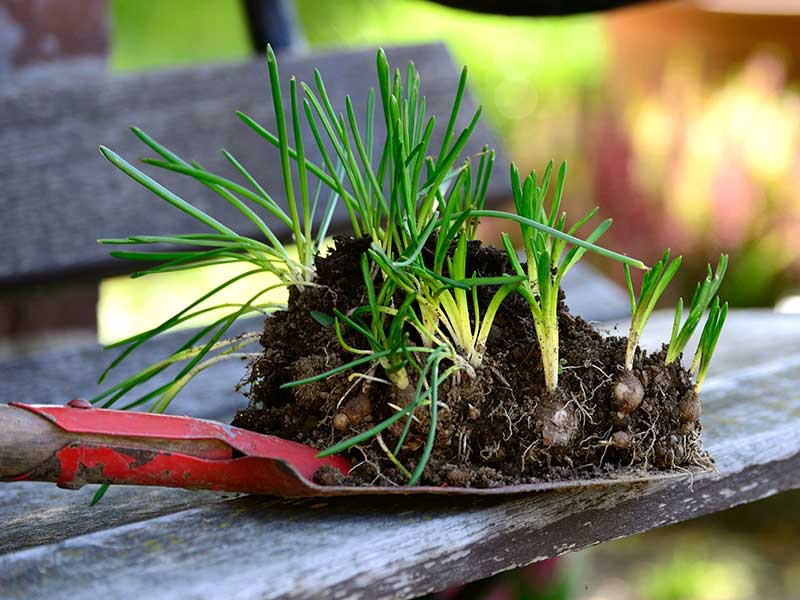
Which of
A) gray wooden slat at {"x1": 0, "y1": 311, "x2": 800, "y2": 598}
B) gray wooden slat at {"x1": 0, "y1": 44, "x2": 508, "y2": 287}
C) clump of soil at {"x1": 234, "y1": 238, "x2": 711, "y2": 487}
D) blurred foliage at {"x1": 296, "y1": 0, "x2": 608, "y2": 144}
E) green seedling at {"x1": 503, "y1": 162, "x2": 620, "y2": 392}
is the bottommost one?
gray wooden slat at {"x1": 0, "y1": 311, "x2": 800, "y2": 598}

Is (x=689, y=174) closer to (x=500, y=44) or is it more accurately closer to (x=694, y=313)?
(x=500, y=44)

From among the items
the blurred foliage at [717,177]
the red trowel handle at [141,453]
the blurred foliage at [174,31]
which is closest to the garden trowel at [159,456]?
the red trowel handle at [141,453]

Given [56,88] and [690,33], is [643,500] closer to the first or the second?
[56,88]

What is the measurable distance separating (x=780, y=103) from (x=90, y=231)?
2.21 meters

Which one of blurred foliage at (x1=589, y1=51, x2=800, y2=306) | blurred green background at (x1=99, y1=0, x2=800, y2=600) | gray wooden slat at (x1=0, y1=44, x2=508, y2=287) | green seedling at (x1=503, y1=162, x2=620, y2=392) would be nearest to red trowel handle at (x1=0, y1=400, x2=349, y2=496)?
green seedling at (x1=503, y1=162, x2=620, y2=392)

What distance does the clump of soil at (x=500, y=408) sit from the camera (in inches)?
23.6

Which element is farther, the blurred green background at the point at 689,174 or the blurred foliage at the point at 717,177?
the blurred foliage at the point at 717,177

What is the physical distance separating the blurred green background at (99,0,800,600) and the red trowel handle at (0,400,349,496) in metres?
1.62

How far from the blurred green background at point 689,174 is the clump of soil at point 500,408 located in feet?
4.81

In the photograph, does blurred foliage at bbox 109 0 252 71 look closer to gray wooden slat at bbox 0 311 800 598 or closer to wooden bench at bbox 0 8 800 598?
wooden bench at bbox 0 8 800 598

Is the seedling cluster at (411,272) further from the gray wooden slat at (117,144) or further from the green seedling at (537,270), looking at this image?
the gray wooden slat at (117,144)

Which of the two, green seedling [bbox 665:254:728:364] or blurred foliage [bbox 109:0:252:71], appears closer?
green seedling [bbox 665:254:728:364]

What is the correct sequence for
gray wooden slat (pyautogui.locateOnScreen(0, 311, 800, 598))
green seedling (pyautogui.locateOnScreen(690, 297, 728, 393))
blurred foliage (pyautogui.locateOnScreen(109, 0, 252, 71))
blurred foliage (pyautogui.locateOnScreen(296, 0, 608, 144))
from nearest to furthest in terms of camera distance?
gray wooden slat (pyautogui.locateOnScreen(0, 311, 800, 598)), green seedling (pyautogui.locateOnScreen(690, 297, 728, 393)), blurred foliage (pyautogui.locateOnScreen(296, 0, 608, 144)), blurred foliage (pyautogui.locateOnScreen(109, 0, 252, 71))

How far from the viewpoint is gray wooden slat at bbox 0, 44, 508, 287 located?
1209 mm
